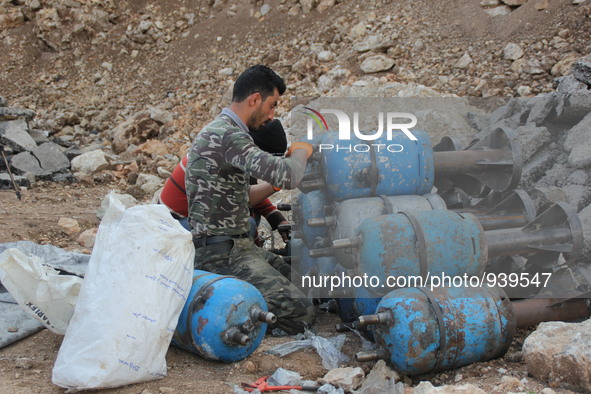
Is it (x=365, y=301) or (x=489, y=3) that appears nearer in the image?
(x=365, y=301)

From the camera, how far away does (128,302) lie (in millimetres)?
2502

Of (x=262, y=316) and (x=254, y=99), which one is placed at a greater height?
(x=254, y=99)

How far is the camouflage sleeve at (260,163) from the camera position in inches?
121

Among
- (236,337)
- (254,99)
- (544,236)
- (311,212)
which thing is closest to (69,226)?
Result: (311,212)

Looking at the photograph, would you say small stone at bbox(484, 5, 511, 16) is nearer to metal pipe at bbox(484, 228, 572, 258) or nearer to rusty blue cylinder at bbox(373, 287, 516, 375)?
metal pipe at bbox(484, 228, 572, 258)

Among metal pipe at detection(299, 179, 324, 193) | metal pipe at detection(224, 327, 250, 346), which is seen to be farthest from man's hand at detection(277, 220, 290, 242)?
metal pipe at detection(224, 327, 250, 346)

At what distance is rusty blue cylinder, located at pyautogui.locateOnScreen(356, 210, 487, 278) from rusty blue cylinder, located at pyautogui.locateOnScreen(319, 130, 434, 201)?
570 mm

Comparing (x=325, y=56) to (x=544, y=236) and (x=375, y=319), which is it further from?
(x=375, y=319)

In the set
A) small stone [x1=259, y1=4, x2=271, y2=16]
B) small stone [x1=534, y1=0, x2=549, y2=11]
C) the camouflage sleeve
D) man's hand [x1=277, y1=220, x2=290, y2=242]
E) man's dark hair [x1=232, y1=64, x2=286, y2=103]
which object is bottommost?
man's hand [x1=277, y1=220, x2=290, y2=242]

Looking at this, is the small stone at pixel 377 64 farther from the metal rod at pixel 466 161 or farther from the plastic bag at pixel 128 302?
the plastic bag at pixel 128 302

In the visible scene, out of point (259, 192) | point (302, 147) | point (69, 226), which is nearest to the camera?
point (302, 147)

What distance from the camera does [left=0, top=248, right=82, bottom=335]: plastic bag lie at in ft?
9.03

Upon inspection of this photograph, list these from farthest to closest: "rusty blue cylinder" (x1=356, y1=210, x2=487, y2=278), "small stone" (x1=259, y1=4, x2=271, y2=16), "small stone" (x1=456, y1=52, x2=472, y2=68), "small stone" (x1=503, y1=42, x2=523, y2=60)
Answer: "small stone" (x1=259, y1=4, x2=271, y2=16)
"small stone" (x1=456, y1=52, x2=472, y2=68)
"small stone" (x1=503, y1=42, x2=523, y2=60)
"rusty blue cylinder" (x1=356, y1=210, x2=487, y2=278)

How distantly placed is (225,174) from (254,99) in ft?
1.59
